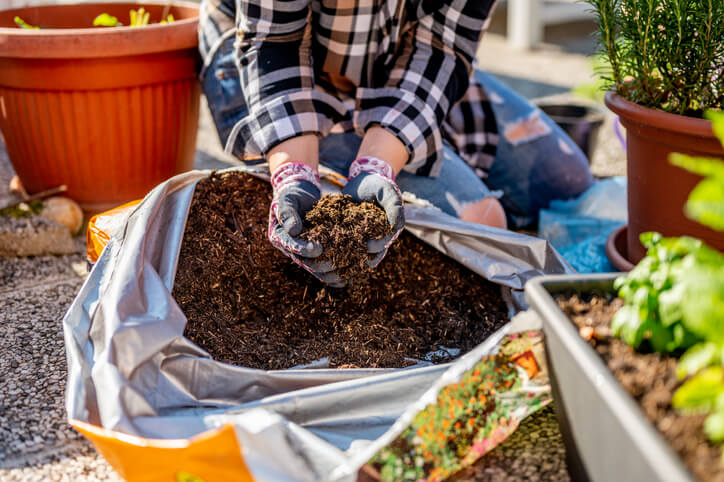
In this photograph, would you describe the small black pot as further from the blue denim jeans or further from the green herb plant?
the green herb plant

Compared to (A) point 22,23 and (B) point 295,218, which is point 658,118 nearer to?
(B) point 295,218

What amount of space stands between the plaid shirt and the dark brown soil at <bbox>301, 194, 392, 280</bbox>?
0.26 meters

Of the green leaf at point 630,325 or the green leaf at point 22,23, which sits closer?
the green leaf at point 630,325

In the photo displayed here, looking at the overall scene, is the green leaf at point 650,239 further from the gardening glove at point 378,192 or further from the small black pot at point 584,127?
the small black pot at point 584,127

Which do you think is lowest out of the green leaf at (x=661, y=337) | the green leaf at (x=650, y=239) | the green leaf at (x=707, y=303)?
the green leaf at (x=661, y=337)

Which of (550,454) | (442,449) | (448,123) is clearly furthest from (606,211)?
A: (442,449)

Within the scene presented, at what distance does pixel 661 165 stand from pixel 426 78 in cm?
54

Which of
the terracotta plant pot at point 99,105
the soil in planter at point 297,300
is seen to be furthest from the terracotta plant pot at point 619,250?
the terracotta plant pot at point 99,105

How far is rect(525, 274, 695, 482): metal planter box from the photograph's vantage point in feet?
2.07

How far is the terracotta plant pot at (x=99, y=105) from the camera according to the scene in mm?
1733

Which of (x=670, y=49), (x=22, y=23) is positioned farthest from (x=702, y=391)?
(x=22, y=23)

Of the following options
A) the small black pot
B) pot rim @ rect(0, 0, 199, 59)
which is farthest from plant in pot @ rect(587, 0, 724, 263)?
pot rim @ rect(0, 0, 199, 59)

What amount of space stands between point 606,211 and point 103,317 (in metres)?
1.42

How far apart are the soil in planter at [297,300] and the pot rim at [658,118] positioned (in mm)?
431
